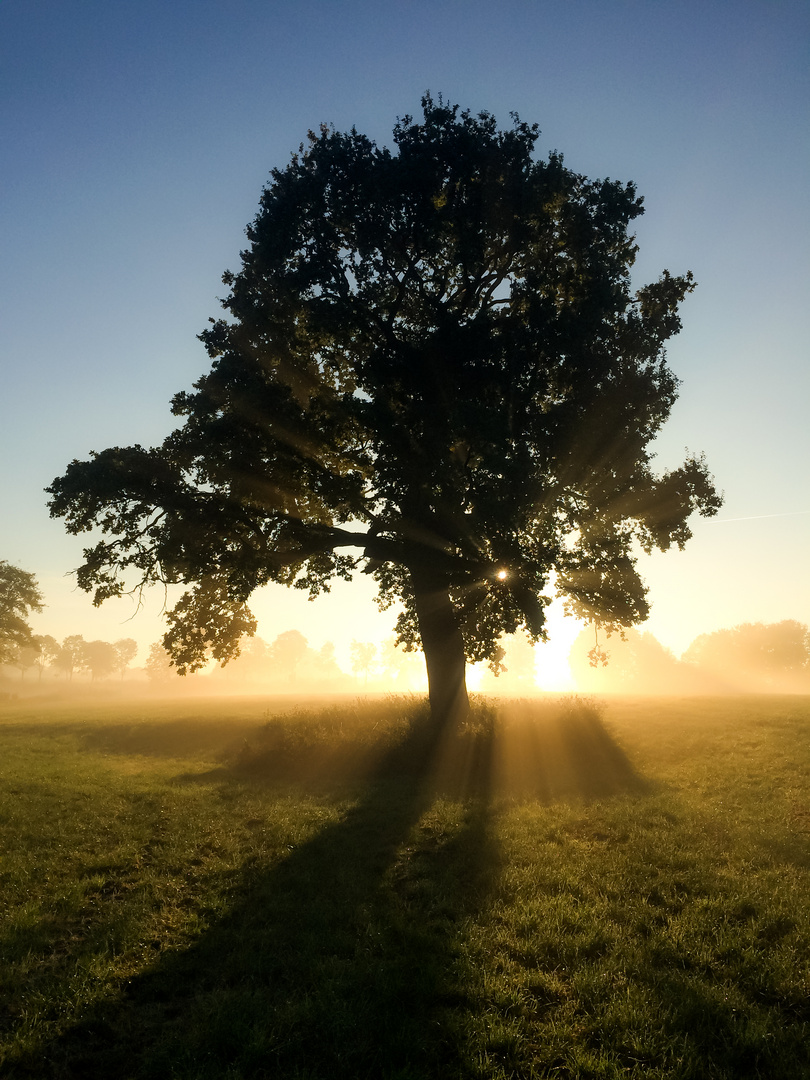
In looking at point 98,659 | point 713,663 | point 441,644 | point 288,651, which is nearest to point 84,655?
point 98,659

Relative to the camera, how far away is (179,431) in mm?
19547

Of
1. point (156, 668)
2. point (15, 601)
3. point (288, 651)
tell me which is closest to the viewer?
point (15, 601)

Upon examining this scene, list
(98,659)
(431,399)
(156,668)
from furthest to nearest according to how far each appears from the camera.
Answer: (98,659) < (156,668) < (431,399)

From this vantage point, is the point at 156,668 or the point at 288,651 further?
the point at 288,651

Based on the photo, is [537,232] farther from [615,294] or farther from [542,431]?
[542,431]

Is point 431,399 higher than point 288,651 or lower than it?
higher

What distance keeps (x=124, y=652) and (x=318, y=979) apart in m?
188

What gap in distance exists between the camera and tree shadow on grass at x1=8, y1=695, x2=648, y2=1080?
16.6ft

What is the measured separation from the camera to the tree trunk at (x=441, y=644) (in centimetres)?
2064

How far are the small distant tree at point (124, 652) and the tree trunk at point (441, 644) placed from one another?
169 metres

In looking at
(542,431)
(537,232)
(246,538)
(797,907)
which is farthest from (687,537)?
(246,538)

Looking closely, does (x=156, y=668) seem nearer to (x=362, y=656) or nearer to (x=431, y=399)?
(x=362, y=656)

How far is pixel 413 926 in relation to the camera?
7.27 meters

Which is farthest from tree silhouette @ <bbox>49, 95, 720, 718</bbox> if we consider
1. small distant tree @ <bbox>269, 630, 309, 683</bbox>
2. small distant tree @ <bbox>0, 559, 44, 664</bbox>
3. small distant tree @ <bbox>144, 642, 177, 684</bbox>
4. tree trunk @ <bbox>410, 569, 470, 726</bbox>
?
small distant tree @ <bbox>269, 630, 309, 683</bbox>
